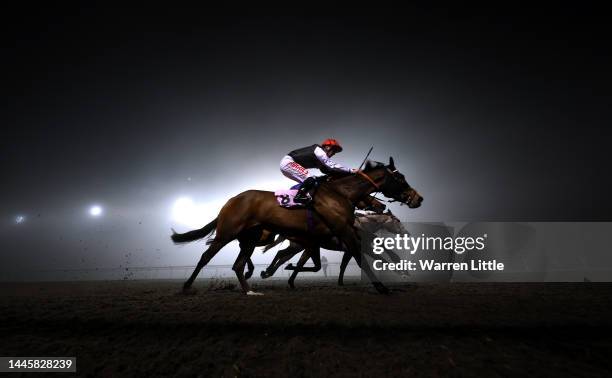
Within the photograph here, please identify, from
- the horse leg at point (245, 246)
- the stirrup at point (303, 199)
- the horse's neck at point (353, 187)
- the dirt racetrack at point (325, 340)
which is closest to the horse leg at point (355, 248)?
the horse's neck at point (353, 187)

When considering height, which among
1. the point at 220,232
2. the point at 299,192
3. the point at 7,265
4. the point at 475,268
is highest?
the point at 299,192

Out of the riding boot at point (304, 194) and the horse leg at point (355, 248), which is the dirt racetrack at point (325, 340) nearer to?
the horse leg at point (355, 248)

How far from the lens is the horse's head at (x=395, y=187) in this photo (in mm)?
7195

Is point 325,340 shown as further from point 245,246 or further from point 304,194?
point 245,246

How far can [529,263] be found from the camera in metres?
12.7

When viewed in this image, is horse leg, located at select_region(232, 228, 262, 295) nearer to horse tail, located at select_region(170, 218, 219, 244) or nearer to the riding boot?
horse tail, located at select_region(170, 218, 219, 244)

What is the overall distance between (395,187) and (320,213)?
6.16 feet

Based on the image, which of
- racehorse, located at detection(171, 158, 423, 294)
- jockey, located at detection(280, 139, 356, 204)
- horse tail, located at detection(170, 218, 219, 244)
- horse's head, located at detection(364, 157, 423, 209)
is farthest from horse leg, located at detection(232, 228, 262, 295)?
horse's head, located at detection(364, 157, 423, 209)

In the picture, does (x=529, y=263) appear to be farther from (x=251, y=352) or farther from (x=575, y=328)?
(x=251, y=352)

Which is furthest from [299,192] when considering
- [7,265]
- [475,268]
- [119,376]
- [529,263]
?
[7,265]

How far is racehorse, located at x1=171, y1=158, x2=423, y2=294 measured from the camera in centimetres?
660

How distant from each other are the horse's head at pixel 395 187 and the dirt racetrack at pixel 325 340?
114 inches

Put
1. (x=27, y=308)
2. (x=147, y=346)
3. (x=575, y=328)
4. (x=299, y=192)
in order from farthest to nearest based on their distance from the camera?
(x=299, y=192) < (x=27, y=308) < (x=575, y=328) < (x=147, y=346)

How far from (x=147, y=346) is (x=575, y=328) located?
14.6ft
